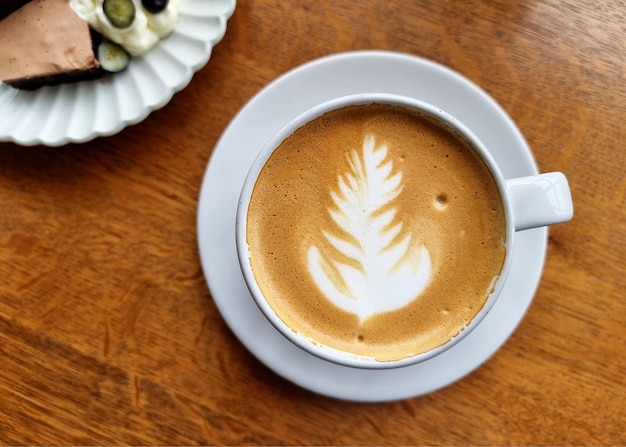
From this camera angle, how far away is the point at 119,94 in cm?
110

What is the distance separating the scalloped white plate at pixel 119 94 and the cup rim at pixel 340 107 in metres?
0.25

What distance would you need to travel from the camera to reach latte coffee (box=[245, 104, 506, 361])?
37.5 inches

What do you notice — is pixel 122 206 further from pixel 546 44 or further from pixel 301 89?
pixel 546 44

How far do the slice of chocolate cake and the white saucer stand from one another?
0.31 meters

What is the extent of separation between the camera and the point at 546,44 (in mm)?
1108

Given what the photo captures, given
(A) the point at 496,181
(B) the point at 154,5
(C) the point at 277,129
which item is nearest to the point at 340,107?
(C) the point at 277,129

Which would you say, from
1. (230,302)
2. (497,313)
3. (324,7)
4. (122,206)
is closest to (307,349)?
(230,302)

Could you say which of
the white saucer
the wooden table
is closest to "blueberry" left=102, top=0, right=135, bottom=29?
the wooden table

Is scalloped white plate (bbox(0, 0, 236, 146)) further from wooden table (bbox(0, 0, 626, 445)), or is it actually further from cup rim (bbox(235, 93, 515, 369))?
cup rim (bbox(235, 93, 515, 369))

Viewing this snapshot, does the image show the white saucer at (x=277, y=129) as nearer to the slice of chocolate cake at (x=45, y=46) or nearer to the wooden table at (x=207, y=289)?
the wooden table at (x=207, y=289)

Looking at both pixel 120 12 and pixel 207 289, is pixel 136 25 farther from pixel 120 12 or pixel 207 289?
pixel 207 289

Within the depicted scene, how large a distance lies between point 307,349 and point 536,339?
46 centimetres

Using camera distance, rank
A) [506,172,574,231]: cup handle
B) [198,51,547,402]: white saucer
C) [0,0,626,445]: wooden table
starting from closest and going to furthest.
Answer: [506,172,574,231]: cup handle, [198,51,547,402]: white saucer, [0,0,626,445]: wooden table

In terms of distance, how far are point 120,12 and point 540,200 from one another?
30.4 inches
